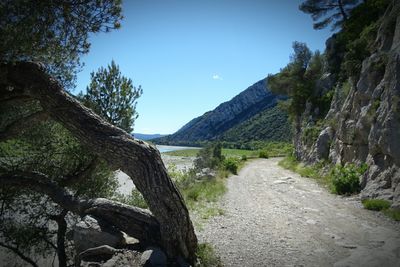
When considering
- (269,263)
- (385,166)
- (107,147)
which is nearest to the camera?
(269,263)

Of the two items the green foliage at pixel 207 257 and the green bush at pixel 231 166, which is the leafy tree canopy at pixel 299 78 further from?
the green foliage at pixel 207 257

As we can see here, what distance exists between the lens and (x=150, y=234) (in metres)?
6.90

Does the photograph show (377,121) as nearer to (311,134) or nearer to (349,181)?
(349,181)

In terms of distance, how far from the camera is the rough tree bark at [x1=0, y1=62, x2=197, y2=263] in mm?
6504

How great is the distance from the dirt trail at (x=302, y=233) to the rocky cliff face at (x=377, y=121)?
4.85 ft

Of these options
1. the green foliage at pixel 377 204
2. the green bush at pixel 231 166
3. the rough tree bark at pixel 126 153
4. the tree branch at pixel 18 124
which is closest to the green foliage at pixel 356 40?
the green foliage at pixel 377 204

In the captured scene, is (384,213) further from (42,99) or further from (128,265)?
(42,99)

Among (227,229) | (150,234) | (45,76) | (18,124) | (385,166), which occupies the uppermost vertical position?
(45,76)

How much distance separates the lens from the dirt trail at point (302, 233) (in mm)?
6379

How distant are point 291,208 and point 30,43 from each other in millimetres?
11058

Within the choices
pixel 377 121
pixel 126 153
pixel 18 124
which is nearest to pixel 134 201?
pixel 18 124

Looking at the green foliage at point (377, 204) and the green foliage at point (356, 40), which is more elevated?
the green foliage at point (356, 40)

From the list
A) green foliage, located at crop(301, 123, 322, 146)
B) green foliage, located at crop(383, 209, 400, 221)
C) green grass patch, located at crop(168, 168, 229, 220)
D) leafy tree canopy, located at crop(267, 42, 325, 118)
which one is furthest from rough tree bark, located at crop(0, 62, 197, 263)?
leafy tree canopy, located at crop(267, 42, 325, 118)

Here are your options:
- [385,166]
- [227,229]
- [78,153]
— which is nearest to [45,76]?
[78,153]
